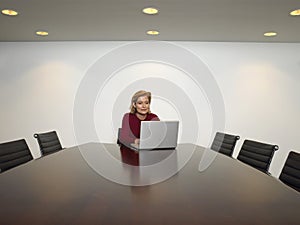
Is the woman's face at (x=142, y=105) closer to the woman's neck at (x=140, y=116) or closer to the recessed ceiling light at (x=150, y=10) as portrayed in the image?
the woman's neck at (x=140, y=116)

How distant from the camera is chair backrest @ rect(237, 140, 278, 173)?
1942 millimetres

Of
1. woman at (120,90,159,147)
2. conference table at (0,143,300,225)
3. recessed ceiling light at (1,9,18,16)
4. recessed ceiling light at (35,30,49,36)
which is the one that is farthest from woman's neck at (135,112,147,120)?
recessed ceiling light at (35,30,49,36)

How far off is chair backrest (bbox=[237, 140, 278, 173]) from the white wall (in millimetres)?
1908

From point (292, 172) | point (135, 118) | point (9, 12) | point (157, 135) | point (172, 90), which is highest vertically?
point (9, 12)

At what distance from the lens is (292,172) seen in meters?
1.56

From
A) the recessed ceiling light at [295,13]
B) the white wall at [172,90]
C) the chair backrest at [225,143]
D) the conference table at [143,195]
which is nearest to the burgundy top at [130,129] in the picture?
the chair backrest at [225,143]

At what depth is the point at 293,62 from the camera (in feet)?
13.5

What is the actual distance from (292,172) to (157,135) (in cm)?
109

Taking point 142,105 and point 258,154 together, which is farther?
point 142,105

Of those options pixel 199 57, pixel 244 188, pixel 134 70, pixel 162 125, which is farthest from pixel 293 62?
pixel 244 188

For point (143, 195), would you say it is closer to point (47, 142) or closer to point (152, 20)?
point (47, 142)

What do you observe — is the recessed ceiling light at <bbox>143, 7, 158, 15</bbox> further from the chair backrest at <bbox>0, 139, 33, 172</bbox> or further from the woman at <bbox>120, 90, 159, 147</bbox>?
the chair backrest at <bbox>0, 139, 33, 172</bbox>

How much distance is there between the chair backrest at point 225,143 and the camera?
8.18ft

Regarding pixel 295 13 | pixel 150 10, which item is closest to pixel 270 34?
pixel 295 13
